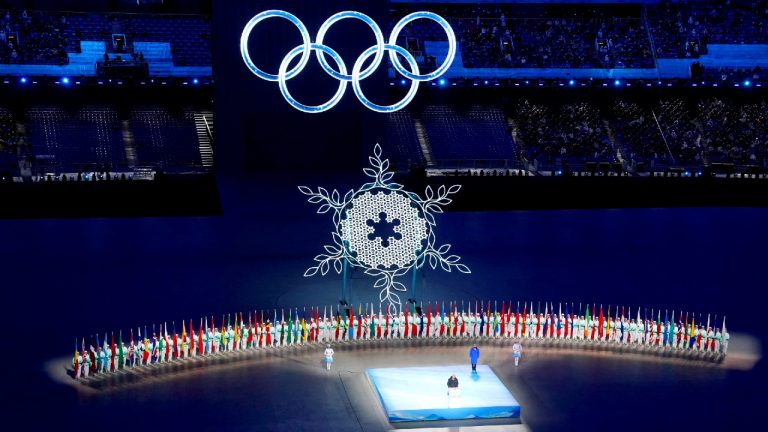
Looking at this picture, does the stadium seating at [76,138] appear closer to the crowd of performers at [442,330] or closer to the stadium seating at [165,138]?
the stadium seating at [165,138]

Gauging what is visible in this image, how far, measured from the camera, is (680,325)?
793 inches

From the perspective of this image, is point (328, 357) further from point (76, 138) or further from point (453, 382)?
Result: point (76, 138)

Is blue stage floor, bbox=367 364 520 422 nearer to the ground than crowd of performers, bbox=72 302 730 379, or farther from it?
nearer to the ground

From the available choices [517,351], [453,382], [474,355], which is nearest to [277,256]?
[517,351]

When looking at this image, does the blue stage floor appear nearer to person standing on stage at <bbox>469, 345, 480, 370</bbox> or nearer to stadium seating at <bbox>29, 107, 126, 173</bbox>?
person standing on stage at <bbox>469, 345, 480, 370</bbox>

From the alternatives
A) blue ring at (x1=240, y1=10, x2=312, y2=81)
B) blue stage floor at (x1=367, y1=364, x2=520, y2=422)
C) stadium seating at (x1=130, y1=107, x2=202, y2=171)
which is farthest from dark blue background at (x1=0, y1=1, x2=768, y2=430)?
blue ring at (x1=240, y1=10, x2=312, y2=81)

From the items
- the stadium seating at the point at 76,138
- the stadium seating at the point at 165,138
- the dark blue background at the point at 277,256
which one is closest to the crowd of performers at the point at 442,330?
the dark blue background at the point at 277,256

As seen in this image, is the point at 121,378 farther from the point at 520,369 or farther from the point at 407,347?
the point at 520,369

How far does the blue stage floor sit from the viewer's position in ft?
51.8

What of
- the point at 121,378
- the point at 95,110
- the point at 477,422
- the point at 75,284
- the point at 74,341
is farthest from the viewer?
the point at 95,110

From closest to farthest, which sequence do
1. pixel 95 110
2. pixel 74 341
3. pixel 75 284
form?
pixel 74 341 < pixel 75 284 < pixel 95 110

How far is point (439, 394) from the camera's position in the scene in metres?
16.5

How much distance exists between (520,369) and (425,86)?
2429 centimetres

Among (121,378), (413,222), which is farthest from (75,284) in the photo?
(413,222)
